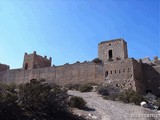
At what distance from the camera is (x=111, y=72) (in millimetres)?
37062

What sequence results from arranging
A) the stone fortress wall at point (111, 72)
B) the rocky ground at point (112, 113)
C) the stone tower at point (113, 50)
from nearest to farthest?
the rocky ground at point (112, 113)
the stone fortress wall at point (111, 72)
the stone tower at point (113, 50)

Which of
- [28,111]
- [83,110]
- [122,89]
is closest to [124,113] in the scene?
[83,110]

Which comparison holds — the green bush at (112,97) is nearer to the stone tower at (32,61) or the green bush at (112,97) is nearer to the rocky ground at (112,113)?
the rocky ground at (112,113)

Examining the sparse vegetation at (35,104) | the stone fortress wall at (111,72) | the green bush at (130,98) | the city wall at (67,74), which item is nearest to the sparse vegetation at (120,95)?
the green bush at (130,98)

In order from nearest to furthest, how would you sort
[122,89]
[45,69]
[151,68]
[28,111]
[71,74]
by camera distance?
[28,111] → [122,89] → [151,68] → [71,74] → [45,69]

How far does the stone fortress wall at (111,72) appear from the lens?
35688mm

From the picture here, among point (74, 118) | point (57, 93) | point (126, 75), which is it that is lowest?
point (74, 118)

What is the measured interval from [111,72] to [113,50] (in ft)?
16.8

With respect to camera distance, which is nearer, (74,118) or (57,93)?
(74,118)

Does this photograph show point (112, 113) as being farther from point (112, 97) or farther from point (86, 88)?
point (86, 88)

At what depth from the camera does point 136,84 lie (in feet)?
113

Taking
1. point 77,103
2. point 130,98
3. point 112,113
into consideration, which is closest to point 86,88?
point 130,98

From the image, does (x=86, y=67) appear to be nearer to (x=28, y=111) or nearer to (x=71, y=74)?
(x=71, y=74)

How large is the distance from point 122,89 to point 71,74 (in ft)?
31.9
